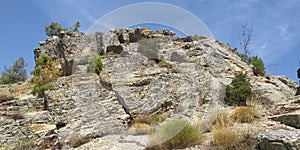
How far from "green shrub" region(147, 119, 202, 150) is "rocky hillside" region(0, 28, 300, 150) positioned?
1.13ft

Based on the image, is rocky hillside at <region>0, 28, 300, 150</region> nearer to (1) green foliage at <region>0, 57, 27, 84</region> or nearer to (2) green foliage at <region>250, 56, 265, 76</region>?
(2) green foliage at <region>250, 56, 265, 76</region>

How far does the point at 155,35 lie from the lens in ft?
81.3

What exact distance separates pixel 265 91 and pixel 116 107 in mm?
7996

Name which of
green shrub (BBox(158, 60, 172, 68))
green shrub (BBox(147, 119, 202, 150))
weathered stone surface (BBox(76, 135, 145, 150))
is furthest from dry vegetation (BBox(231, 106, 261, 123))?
green shrub (BBox(158, 60, 172, 68))

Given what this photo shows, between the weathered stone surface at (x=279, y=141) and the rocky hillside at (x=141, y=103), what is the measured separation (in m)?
0.02

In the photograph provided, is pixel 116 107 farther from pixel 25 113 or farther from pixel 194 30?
pixel 194 30

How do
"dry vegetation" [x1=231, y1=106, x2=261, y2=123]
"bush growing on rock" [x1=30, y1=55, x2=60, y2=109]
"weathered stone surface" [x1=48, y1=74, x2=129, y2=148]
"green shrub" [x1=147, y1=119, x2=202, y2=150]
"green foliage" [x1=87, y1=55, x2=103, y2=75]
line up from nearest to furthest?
"green shrub" [x1=147, y1=119, x2=202, y2=150] < "dry vegetation" [x1=231, y1=106, x2=261, y2=123] < "weathered stone surface" [x1=48, y1=74, x2=129, y2=148] < "bush growing on rock" [x1=30, y1=55, x2=60, y2=109] < "green foliage" [x1=87, y1=55, x2=103, y2=75]

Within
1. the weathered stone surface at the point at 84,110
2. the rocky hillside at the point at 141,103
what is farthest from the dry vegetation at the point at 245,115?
the weathered stone surface at the point at 84,110

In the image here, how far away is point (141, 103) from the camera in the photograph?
14.1m

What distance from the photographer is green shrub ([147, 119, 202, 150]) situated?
7.82 m

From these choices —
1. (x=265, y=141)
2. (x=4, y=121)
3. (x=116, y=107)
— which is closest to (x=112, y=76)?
(x=116, y=107)

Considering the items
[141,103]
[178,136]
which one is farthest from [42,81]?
[178,136]

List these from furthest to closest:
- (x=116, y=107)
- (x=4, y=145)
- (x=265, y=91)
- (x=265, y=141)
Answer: (x=265, y=91) < (x=116, y=107) < (x=4, y=145) < (x=265, y=141)

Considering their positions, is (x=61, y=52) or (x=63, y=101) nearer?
(x=63, y=101)
